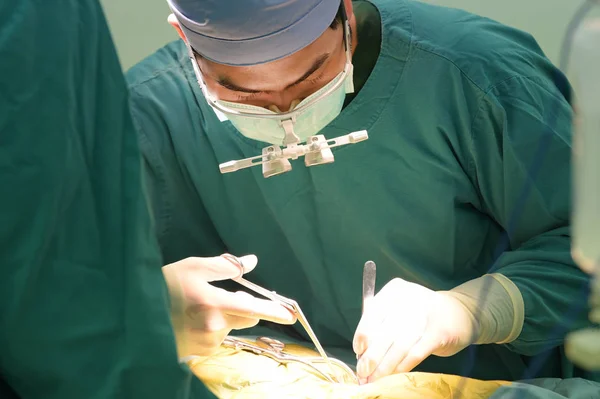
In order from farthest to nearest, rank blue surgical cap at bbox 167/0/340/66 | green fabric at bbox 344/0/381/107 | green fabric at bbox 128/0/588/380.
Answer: green fabric at bbox 344/0/381/107 → green fabric at bbox 128/0/588/380 → blue surgical cap at bbox 167/0/340/66

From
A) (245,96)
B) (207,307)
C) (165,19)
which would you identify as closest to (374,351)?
(207,307)

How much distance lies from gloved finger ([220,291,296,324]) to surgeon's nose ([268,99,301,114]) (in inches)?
16.1

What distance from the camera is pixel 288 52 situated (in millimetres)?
1407

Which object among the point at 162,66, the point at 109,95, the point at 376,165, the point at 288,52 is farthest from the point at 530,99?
the point at 109,95

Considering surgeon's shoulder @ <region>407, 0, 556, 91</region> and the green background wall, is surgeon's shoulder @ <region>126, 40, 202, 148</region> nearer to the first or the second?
the green background wall

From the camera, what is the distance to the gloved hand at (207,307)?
1.43 metres

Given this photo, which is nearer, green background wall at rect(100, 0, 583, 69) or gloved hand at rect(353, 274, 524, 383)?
gloved hand at rect(353, 274, 524, 383)

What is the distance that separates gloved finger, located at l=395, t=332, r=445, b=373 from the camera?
58.4 inches

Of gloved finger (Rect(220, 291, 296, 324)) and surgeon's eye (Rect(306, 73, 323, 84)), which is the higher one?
surgeon's eye (Rect(306, 73, 323, 84))

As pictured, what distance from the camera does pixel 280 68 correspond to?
1.45 m

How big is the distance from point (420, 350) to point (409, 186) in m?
0.39

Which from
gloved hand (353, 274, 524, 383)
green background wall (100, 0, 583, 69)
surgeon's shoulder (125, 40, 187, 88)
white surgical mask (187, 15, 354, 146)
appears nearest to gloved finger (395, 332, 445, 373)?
gloved hand (353, 274, 524, 383)

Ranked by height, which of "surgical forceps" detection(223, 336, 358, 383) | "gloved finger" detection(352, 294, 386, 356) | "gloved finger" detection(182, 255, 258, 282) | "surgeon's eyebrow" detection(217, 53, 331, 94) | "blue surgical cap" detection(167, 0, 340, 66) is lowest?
"surgical forceps" detection(223, 336, 358, 383)

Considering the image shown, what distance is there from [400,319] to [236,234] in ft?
1.75
